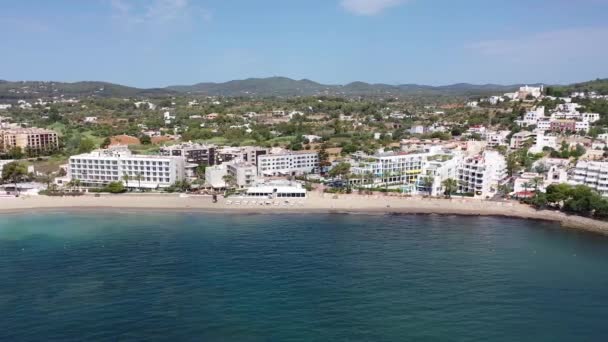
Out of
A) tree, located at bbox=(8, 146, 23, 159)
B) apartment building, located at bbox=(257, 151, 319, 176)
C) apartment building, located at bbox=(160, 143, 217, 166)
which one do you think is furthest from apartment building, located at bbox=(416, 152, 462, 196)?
tree, located at bbox=(8, 146, 23, 159)

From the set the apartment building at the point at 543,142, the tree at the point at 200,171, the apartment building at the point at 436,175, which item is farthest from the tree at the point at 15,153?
the apartment building at the point at 543,142

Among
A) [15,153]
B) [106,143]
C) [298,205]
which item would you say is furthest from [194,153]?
[15,153]

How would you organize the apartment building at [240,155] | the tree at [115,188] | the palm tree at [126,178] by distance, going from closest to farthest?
the tree at [115,188] → the palm tree at [126,178] → the apartment building at [240,155]

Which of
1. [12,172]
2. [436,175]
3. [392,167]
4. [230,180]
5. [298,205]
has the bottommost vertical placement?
[298,205]

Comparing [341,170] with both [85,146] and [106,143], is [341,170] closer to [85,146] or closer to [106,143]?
[85,146]

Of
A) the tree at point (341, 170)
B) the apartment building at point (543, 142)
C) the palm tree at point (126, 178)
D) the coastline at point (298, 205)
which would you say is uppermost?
the apartment building at point (543, 142)

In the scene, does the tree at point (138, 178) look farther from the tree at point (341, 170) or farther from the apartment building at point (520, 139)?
the apartment building at point (520, 139)
